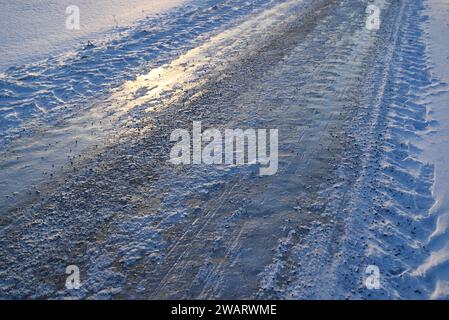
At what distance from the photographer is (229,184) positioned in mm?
5371

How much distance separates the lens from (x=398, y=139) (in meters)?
6.51

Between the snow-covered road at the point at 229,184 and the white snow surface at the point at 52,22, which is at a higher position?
the white snow surface at the point at 52,22

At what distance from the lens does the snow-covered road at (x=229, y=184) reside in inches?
160

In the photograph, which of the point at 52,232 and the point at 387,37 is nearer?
the point at 52,232

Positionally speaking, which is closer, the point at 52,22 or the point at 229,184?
the point at 229,184

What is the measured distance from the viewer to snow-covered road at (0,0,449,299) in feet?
13.4

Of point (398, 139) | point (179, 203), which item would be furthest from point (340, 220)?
point (398, 139)

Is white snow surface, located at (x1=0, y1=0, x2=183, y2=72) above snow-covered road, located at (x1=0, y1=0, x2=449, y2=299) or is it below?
→ above

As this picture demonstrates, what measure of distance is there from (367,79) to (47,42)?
8349 mm

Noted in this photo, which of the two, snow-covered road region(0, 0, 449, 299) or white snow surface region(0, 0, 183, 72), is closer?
snow-covered road region(0, 0, 449, 299)

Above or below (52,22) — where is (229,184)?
below

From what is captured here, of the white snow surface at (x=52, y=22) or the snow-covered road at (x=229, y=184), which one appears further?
the white snow surface at (x=52, y=22)
